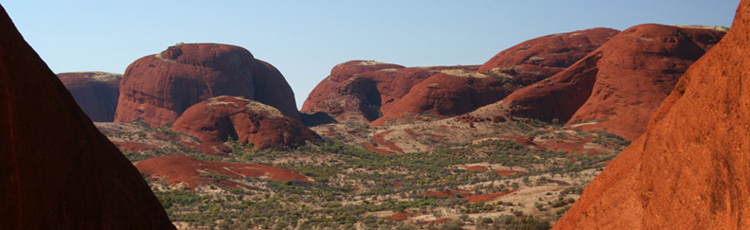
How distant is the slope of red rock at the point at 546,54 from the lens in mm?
89375

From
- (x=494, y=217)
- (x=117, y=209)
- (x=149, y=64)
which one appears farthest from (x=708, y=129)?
(x=149, y=64)

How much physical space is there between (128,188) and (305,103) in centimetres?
11957

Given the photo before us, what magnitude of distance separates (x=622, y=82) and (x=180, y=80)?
60.8 meters

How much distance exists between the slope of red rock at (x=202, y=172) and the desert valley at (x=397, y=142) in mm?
213

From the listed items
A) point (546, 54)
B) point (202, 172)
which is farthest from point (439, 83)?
point (202, 172)

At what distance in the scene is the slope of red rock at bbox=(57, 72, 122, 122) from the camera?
358 ft

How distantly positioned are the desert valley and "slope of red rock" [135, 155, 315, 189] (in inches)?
8.4

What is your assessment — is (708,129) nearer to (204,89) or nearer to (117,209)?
(117,209)

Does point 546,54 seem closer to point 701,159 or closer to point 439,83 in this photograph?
point 439,83

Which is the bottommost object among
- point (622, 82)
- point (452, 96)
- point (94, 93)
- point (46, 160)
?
point (452, 96)

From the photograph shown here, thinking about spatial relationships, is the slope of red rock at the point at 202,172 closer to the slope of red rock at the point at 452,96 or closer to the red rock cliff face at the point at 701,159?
the red rock cliff face at the point at 701,159

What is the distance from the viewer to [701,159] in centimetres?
916

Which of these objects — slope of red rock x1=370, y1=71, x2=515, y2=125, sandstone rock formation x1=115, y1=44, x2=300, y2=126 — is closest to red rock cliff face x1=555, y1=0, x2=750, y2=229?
slope of red rock x1=370, y1=71, x2=515, y2=125

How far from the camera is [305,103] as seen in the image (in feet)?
424
